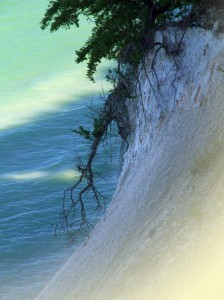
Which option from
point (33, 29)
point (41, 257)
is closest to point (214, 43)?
point (41, 257)

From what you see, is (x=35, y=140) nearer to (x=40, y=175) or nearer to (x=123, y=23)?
(x=40, y=175)

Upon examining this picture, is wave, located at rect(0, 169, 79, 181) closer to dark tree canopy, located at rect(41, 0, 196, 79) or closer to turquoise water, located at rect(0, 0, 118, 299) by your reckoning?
turquoise water, located at rect(0, 0, 118, 299)

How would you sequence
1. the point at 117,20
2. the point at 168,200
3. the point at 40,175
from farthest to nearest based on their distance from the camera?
the point at 40,175
the point at 117,20
the point at 168,200

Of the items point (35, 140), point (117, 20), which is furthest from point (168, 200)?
point (35, 140)

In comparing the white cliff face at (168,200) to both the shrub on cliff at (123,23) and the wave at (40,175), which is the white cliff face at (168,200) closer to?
the shrub on cliff at (123,23)

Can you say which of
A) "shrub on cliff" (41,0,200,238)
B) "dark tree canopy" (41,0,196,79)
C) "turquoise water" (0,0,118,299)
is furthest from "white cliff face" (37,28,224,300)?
"turquoise water" (0,0,118,299)

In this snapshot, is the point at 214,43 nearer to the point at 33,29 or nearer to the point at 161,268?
the point at 161,268

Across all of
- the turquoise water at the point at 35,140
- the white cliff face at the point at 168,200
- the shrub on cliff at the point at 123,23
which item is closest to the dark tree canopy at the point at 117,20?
the shrub on cliff at the point at 123,23
